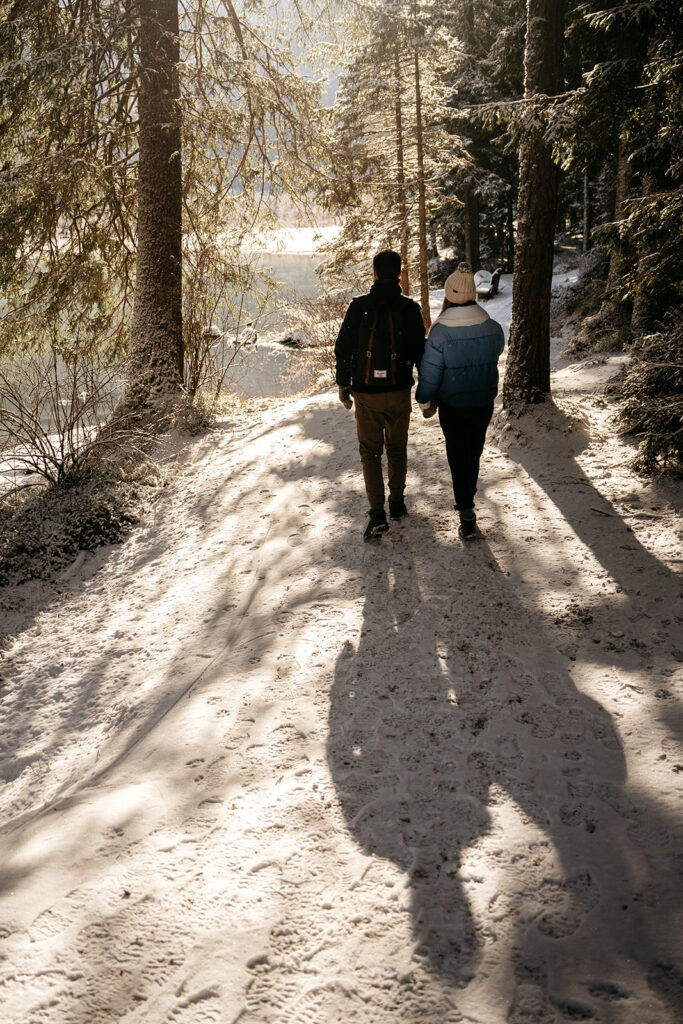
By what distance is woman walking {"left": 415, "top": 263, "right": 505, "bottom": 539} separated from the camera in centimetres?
489

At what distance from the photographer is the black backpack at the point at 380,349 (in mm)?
5051

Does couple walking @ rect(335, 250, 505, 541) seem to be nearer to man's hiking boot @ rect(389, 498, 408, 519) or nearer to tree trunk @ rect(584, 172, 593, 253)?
man's hiking boot @ rect(389, 498, 408, 519)

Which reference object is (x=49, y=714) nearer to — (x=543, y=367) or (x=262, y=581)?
(x=262, y=581)

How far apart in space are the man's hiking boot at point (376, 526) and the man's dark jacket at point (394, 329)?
105 cm

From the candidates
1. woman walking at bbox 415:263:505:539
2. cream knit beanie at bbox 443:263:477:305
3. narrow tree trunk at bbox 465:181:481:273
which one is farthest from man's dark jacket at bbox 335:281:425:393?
narrow tree trunk at bbox 465:181:481:273

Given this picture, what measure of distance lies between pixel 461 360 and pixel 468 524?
1.35m

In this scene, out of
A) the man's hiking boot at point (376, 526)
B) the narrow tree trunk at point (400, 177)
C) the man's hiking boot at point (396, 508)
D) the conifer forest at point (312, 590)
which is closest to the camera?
the conifer forest at point (312, 590)

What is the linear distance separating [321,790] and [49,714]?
2305 millimetres

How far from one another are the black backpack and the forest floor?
1394 millimetres

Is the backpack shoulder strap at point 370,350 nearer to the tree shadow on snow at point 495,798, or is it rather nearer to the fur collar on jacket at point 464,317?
the fur collar on jacket at point 464,317

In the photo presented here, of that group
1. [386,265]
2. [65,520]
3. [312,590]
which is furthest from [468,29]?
[312,590]

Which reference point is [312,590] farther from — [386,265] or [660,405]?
[660,405]

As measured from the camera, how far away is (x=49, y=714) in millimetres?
4508

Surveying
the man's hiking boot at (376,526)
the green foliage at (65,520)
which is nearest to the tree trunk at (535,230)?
the man's hiking boot at (376,526)
